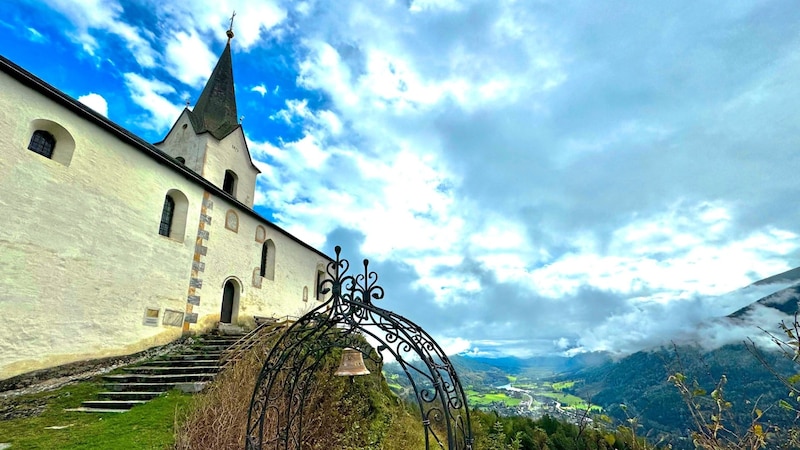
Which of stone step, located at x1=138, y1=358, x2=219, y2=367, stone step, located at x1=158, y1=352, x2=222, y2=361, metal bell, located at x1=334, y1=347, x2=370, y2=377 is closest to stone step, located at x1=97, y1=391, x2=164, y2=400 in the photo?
stone step, located at x1=138, y1=358, x2=219, y2=367

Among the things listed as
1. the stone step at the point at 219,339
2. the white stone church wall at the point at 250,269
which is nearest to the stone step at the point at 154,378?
the stone step at the point at 219,339

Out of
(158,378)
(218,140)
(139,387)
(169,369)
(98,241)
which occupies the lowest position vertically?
(139,387)

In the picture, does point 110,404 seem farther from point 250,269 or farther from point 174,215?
point 250,269

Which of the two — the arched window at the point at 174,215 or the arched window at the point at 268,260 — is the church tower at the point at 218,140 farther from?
the arched window at the point at 174,215

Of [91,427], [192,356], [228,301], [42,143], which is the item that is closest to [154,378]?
[192,356]

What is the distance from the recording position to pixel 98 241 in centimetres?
888

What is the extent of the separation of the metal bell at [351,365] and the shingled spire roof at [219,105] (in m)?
16.0

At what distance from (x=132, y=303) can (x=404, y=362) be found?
30.9 feet

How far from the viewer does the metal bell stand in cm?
424

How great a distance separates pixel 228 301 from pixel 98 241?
5.39 meters

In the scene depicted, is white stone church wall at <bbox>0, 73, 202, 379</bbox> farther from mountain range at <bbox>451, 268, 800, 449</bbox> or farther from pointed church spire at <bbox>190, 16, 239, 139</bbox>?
mountain range at <bbox>451, 268, 800, 449</bbox>

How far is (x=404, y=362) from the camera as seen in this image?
11.3ft

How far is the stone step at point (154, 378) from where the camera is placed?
25.8ft

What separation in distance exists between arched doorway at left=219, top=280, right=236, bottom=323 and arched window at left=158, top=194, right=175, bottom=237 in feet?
9.51
